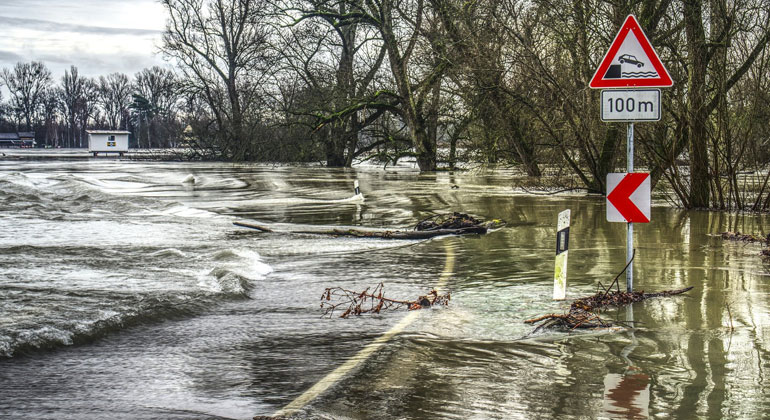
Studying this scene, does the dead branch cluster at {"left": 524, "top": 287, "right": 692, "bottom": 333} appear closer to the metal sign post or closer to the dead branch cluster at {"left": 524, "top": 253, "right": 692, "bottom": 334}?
the dead branch cluster at {"left": 524, "top": 253, "right": 692, "bottom": 334}

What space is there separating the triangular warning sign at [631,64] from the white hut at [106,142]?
300 feet

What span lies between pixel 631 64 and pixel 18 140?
144868mm

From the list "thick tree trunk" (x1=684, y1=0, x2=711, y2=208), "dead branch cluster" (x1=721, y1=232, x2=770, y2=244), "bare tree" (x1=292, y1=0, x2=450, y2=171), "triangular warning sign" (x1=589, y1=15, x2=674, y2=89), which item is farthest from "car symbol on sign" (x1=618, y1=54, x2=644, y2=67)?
"bare tree" (x1=292, y1=0, x2=450, y2=171)

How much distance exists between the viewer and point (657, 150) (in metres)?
19.7

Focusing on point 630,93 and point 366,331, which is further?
point 630,93

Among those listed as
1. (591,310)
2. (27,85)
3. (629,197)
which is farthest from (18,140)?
(591,310)

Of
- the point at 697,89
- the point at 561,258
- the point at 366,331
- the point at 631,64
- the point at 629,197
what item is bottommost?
the point at 366,331

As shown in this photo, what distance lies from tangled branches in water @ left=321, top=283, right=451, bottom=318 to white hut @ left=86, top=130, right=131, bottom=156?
9037cm

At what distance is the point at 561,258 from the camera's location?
823 cm

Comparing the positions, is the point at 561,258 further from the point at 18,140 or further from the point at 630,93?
the point at 18,140

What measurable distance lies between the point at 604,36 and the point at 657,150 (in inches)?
116

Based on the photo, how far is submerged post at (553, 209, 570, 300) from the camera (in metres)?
8.24

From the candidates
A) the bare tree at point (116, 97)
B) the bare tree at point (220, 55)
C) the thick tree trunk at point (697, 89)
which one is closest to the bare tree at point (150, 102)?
the bare tree at point (116, 97)

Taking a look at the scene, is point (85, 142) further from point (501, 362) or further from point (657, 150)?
point (501, 362)
